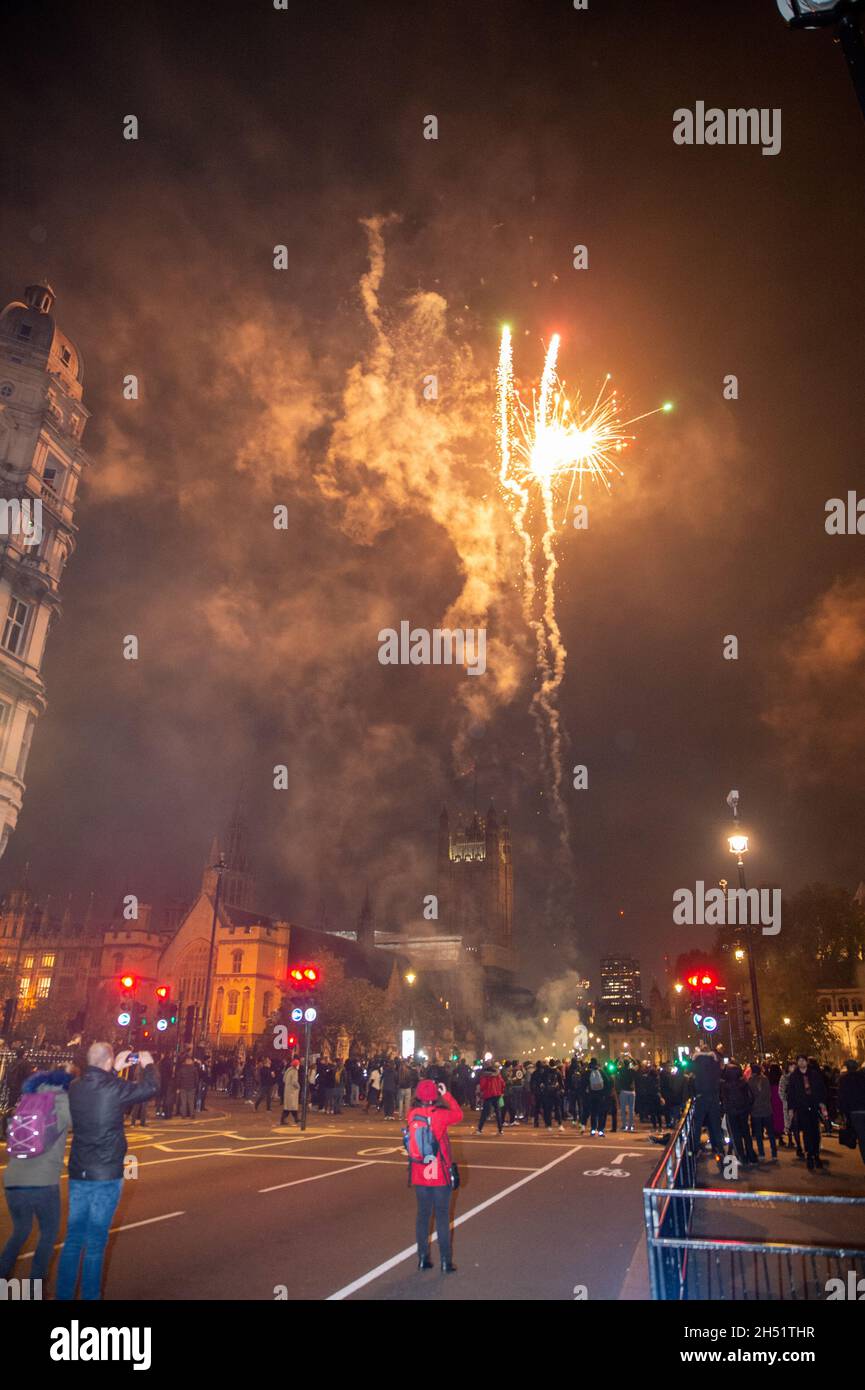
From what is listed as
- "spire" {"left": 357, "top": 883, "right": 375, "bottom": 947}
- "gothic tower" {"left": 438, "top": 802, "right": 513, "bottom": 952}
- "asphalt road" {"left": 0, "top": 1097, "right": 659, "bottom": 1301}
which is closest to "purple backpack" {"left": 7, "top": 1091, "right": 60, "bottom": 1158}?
"asphalt road" {"left": 0, "top": 1097, "right": 659, "bottom": 1301}

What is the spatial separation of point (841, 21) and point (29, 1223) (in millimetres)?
11096

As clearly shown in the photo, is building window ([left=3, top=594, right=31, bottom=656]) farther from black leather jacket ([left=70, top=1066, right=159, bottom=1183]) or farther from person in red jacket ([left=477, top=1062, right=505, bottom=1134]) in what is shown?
black leather jacket ([left=70, top=1066, right=159, bottom=1183])

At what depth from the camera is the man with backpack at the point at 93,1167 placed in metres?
6.23

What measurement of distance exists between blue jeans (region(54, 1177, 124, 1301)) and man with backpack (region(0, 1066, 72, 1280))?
1.29ft

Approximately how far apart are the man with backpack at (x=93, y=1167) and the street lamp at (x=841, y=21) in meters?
9.31

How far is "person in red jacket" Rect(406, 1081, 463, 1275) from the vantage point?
7805mm

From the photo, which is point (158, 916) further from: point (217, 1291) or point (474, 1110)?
point (217, 1291)

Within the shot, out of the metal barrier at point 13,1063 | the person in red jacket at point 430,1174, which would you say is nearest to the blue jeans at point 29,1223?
the person in red jacket at point 430,1174

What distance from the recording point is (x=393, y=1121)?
26375 millimetres

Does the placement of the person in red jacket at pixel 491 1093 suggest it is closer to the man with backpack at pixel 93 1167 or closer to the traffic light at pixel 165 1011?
the traffic light at pixel 165 1011

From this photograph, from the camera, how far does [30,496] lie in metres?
46.1

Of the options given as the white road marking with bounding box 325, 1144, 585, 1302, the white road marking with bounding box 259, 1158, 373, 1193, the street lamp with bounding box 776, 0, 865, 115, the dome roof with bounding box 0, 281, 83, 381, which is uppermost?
the dome roof with bounding box 0, 281, 83, 381
